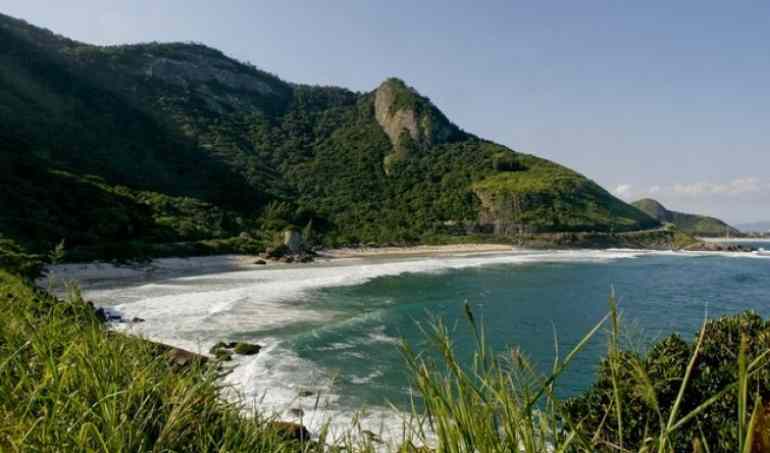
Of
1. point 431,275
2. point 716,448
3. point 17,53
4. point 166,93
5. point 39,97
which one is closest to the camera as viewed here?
point 716,448

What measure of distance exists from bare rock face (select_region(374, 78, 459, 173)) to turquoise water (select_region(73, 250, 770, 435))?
315ft

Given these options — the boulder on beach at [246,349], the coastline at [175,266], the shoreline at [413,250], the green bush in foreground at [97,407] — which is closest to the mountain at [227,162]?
the coastline at [175,266]

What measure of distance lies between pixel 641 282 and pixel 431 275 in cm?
2022

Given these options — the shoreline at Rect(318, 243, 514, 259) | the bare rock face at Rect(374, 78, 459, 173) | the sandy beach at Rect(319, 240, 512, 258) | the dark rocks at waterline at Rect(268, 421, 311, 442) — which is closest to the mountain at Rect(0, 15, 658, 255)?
the bare rock face at Rect(374, 78, 459, 173)

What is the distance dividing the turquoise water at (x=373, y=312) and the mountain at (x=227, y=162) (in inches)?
649

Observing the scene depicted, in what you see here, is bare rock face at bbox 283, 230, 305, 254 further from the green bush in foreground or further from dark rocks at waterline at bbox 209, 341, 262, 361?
the green bush in foreground

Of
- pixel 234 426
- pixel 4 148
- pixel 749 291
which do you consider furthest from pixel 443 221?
pixel 234 426

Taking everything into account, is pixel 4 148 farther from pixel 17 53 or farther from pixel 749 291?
pixel 749 291

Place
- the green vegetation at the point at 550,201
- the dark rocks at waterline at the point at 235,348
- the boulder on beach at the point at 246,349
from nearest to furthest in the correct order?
1. the dark rocks at waterline at the point at 235,348
2. the boulder on beach at the point at 246,349
3. the green vegetation at the point at 550,201

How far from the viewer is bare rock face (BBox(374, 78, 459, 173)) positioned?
146 meters

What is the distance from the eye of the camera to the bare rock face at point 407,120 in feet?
477

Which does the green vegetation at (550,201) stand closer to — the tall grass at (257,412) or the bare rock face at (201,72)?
the bare rock face at (201,72)

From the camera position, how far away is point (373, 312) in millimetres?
27703

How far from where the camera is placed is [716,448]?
6.52m
